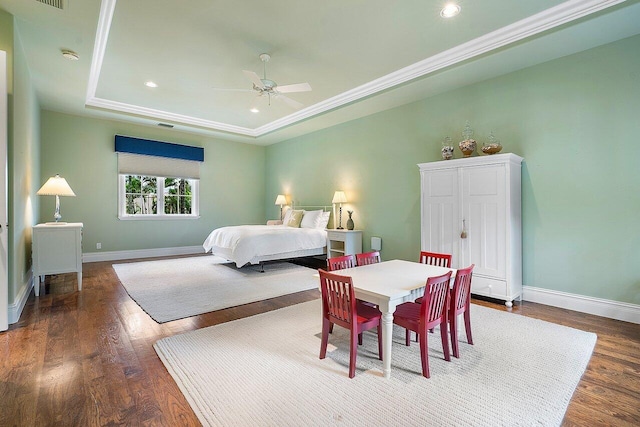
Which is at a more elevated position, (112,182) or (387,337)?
(112,182)

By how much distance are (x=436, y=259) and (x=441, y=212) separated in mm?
1170

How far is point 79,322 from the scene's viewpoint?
9.89 feet

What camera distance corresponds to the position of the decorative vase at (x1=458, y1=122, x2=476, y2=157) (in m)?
3.97

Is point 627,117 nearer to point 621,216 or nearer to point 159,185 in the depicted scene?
point 621,216

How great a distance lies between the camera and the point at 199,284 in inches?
173

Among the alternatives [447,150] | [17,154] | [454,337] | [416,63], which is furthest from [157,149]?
[454,337]

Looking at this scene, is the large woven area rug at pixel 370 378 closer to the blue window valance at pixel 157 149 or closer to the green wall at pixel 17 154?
the green wall at pixel 17 154

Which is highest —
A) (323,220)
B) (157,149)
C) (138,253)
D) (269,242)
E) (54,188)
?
(157,149)

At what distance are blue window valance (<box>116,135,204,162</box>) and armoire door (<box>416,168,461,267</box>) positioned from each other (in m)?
5.54

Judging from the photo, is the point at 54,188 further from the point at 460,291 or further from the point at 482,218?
the point at 482,218

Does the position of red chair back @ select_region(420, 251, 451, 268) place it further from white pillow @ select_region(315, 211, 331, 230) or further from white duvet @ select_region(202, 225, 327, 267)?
white pillow @ select_region(315, 211, 331, 230)

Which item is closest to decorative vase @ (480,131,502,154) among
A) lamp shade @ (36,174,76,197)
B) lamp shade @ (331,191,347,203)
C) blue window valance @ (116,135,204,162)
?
lamp shade @ (331,191,347,203)

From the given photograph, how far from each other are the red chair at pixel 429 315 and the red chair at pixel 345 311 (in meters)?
0.22

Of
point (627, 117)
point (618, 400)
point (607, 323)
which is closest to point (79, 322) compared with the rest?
point (618, 400)
